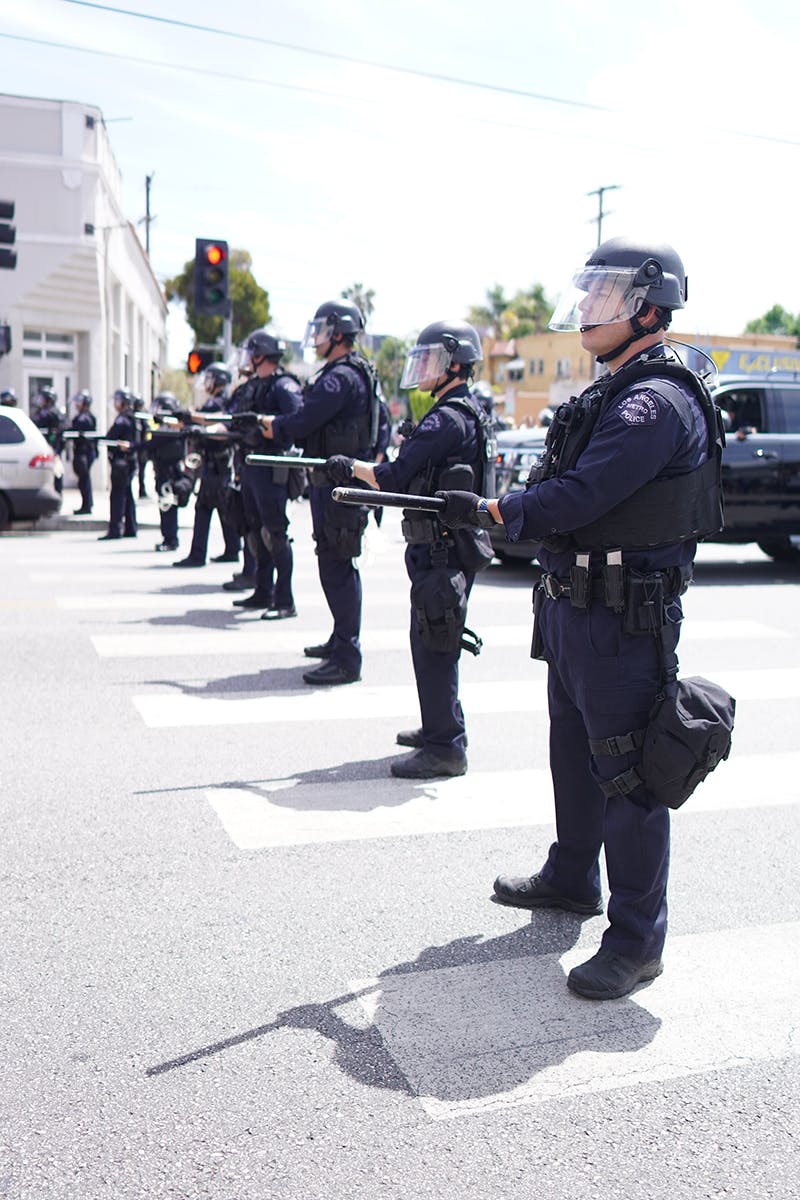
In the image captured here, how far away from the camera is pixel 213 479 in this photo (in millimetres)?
11281

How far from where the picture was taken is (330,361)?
7.00 m

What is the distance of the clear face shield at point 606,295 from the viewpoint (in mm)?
3248

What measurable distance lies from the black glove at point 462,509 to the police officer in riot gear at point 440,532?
1431mm

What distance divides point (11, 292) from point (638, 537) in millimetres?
22861

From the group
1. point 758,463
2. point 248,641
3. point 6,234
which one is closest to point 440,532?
point 248,641

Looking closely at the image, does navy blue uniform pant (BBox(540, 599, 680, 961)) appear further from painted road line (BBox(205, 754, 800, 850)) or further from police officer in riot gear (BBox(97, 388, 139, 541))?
police officer in riot gear (BBox(97, 388, 139, 541))

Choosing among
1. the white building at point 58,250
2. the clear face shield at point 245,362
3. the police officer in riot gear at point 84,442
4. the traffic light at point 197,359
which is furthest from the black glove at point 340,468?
the white building at point 58,250

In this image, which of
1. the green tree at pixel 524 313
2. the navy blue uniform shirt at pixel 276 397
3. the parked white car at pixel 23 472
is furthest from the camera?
the green tree at pixel 524 313

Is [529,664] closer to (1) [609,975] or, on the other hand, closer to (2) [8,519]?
(1) [609,975]

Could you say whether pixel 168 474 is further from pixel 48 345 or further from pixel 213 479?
pixel 48 345

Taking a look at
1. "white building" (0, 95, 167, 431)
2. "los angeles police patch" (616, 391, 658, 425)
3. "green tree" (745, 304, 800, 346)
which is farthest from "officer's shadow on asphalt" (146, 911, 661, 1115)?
"green tree" (745, 304, 800, 346)

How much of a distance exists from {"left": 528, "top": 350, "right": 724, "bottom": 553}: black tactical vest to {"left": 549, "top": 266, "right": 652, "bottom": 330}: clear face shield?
0.15 metres

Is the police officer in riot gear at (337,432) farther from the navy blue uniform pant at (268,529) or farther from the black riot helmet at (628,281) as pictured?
the black riot helmet at (628,281)

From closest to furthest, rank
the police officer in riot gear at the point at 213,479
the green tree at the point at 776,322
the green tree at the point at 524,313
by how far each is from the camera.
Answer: the police officer in riot gear at the point at 213,479
the green tree at the point at 524,313
the green tree at the point at 776,322
